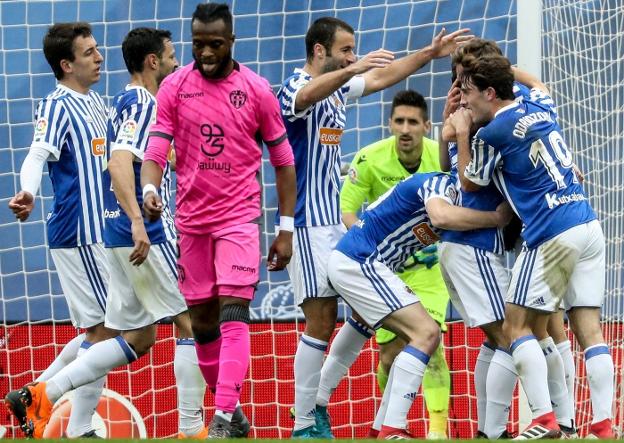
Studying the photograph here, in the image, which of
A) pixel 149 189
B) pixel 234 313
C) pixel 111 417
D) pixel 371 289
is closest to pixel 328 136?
pixel 371 289

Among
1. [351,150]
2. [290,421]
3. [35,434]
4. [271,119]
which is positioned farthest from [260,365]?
[271,119]

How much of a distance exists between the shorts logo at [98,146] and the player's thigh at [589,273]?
9.57 feet

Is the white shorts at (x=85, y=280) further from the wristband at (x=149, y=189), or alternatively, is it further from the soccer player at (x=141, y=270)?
the wristband at (x=149, y=189)

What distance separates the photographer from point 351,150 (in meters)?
10.8

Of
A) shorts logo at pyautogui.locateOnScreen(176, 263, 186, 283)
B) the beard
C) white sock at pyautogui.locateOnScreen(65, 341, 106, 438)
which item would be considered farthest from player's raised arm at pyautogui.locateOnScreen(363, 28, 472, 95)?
white sock at pyautogui.locateOnScreen(65, 341, 106, 438)

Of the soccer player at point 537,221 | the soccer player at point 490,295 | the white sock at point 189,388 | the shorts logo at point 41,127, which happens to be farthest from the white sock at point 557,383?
the shorts logo at point 41,127

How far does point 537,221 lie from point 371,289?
0.98m

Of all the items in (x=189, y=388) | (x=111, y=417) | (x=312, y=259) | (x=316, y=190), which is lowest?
(x=111, y=417)

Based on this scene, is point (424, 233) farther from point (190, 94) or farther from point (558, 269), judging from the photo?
point (190, 94)

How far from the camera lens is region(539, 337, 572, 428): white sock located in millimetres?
7113

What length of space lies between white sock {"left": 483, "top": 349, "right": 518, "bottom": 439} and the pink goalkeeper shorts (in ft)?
4.22

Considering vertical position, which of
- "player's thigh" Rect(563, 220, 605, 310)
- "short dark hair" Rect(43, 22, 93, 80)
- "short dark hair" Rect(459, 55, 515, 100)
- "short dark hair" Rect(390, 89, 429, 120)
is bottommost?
"player's thigh" Rect(563, 220, 605, 310)

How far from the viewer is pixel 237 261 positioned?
6773 millimetres

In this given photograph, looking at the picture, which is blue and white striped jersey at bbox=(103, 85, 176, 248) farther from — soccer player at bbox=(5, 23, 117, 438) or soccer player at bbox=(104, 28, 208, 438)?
soccer player at bbox=(5, 23, 117, 438)
